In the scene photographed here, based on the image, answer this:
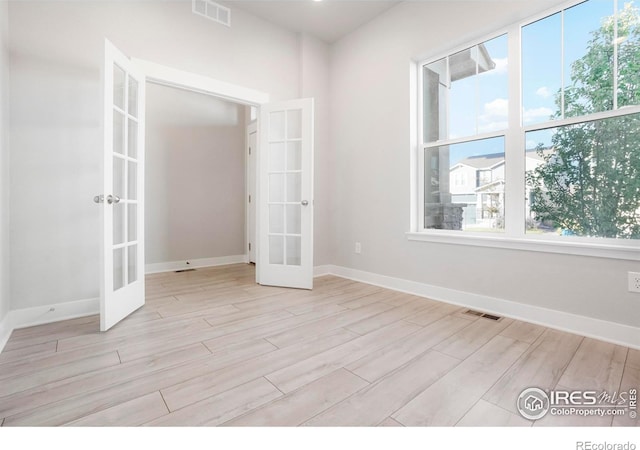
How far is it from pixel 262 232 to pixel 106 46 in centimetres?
199

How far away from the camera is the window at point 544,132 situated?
77.2 inches

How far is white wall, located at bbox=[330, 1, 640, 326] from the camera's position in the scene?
2051mm

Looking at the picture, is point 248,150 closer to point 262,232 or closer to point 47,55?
point 262,232

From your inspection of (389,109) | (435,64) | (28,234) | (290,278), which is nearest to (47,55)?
(28,234)

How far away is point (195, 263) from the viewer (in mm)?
4328

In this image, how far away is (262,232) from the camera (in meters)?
3.32

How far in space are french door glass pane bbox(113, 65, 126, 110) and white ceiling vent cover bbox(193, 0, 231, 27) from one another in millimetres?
1110

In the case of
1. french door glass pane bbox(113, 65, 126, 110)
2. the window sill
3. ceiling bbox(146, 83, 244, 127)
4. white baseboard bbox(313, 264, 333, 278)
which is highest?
ceiling bbox(146, 83, 244, 127)

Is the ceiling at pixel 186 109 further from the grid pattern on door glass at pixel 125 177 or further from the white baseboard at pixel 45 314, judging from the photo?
the white baseboard at pixel 45 314

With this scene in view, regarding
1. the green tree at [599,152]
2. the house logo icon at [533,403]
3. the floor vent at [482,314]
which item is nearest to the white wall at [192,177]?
the floor vent at [482,314]

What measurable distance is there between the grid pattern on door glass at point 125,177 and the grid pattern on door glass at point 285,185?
1.29 m

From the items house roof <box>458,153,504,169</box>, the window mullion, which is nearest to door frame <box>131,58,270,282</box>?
house roof <box>458,153,504,169</box>

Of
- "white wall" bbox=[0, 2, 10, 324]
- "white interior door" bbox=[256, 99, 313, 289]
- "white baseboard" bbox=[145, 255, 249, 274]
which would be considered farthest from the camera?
"white baseboard" bbox=[145, 255, 249, 274]

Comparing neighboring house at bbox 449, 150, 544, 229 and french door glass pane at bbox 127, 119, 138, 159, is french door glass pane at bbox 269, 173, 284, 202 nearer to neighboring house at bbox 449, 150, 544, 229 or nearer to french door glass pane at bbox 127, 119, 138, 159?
french door glass pane at bbox 127, 119, 138, 159
